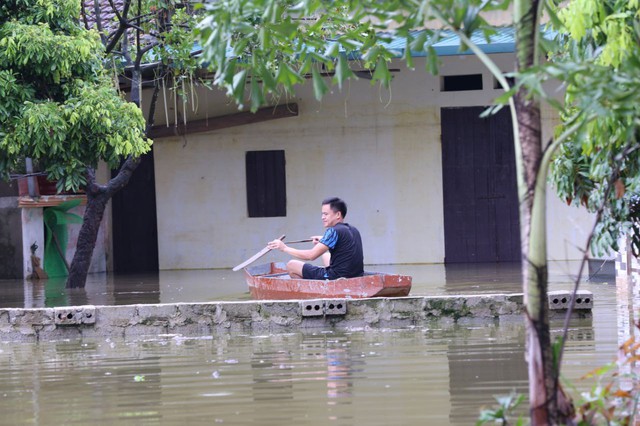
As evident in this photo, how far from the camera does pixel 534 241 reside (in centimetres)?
473

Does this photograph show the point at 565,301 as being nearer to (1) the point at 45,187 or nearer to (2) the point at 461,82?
(2) the point at 461,82

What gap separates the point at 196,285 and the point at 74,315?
6.51 m

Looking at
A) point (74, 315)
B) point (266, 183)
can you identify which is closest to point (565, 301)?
point (74, 315)

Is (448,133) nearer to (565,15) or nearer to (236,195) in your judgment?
(236,195)

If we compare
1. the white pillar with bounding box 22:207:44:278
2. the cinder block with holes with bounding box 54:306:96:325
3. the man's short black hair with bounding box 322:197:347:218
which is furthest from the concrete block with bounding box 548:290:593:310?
the white pillar with bounding box 22:207:44:278

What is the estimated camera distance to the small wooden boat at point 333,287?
1157 centimetres

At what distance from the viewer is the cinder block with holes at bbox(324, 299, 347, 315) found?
33.7 feet

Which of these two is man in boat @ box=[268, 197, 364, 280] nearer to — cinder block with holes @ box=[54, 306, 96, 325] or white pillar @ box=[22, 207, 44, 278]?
cinder block with holes @ box=[54, 306, 96, 325]

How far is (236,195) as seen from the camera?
66.2ft

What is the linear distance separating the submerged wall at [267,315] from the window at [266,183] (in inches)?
386

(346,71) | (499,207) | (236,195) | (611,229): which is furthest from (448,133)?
(346,71)

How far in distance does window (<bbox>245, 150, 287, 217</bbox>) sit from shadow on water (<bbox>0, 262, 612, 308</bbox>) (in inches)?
57.1

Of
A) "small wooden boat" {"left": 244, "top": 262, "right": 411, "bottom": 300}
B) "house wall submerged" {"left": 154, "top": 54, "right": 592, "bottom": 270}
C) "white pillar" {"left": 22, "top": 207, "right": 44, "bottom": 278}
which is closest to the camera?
"small wooden boat" {"left": 244, "top": 262, "right": 411, "bottom": 300}

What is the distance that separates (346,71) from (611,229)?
287 centimetres
